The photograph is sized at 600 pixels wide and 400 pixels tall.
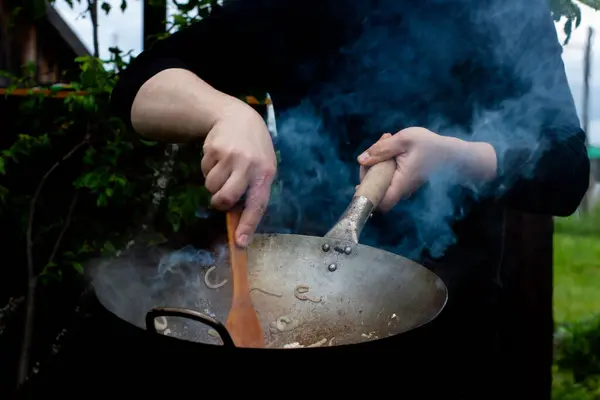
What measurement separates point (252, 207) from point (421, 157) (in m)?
0.54

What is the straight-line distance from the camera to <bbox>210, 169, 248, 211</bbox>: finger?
129 cm

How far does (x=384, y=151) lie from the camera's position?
1635 mm

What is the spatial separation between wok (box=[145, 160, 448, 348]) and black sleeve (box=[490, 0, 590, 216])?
1.42 feet

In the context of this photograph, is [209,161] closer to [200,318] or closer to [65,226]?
[200,318]

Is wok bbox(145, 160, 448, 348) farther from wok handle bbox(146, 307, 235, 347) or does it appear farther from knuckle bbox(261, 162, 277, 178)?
wok handle bbox(146, 307, 235, 347)

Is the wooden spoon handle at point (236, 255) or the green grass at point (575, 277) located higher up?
the wooden spoon handle at point (236, 255)

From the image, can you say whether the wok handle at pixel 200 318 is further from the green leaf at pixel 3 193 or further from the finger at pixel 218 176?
→ the green leaf at pixel 3 193

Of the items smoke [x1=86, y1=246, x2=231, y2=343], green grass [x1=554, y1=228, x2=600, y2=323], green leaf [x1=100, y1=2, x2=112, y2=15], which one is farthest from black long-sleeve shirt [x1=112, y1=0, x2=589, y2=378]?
green grass [x1=554, y1=228, x2=600, y2=323]

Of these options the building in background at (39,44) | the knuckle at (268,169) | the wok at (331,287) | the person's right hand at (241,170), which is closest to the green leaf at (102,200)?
the wok at (331,287)

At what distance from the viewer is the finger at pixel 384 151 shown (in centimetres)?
162

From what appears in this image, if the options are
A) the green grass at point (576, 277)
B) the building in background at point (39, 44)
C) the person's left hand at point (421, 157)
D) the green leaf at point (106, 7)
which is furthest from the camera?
the green grass at point (576, 277)

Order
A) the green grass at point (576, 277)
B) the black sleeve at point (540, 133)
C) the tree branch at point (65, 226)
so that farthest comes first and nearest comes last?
the green grass at point (576, 277), the tree branch at point (65, 226), the black sleeve at point (540, 133)

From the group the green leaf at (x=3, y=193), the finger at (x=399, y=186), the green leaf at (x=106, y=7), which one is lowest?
the green leaf at (x=3, y=193)

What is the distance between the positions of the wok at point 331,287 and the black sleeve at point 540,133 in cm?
43
